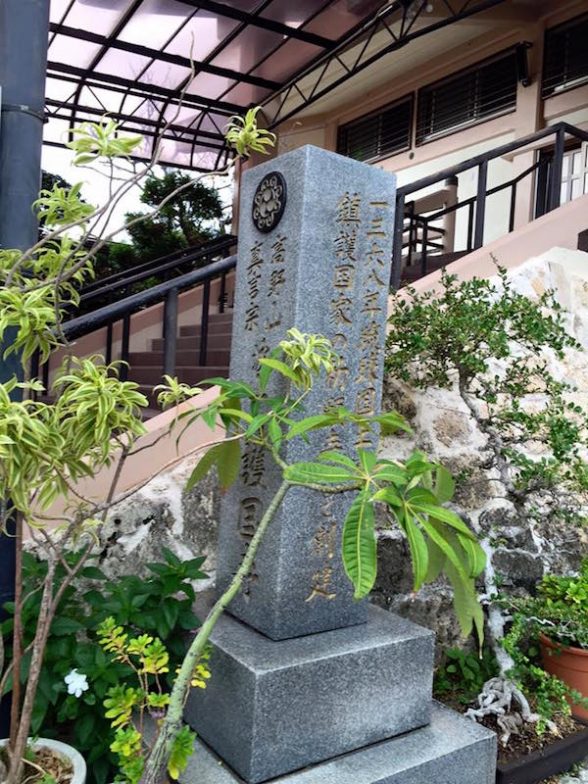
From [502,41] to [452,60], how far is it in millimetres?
725

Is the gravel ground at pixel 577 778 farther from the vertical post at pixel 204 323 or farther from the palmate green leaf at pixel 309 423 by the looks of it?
the vertical post at pixel 204 323

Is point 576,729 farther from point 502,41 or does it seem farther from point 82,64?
point 82,64

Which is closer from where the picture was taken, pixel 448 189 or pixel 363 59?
pixel 448 189

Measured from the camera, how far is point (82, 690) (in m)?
1.75

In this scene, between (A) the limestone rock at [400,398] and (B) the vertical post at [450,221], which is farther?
(B) the vertical post at [450,221]

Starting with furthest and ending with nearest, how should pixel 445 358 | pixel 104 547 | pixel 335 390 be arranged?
pixel 445 358, pixel 104 547, pixel 335 390

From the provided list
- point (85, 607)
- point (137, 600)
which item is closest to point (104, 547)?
point (85, 607)

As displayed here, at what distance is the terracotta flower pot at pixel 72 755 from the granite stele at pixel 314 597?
365 mm

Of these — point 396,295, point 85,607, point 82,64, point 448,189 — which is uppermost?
point 82,64

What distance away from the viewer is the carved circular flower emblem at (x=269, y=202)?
88.0 inches

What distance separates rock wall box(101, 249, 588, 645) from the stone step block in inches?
23.5

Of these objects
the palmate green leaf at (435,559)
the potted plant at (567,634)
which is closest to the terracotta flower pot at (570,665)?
the potted plant at (567,634)

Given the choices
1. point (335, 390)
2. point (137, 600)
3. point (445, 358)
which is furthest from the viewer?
point (445, 358)

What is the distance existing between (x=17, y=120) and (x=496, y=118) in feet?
23.3
